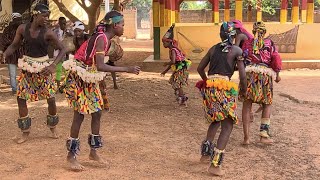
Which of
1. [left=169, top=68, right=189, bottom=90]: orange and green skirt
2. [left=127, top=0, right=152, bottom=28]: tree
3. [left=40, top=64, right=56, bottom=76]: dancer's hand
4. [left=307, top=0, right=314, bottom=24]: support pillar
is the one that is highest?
[left=127, top=0, right=152, bottom=28]: tree

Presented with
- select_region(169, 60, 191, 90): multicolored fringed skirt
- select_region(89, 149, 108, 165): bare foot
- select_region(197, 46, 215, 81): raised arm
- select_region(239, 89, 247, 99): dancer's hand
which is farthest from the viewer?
select_region(169, 60, 191, 90): multicolored fringed skirt

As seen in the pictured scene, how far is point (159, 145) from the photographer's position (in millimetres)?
5633

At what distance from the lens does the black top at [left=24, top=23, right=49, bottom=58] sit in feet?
17.6

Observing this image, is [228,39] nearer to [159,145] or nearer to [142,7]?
[159,145]

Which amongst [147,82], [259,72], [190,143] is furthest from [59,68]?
[259,72]

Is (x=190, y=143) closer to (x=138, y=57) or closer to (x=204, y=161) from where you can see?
(x=204, y=161)

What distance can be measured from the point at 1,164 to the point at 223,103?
2.49 m

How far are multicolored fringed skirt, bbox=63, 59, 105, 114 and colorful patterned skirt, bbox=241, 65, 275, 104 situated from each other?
1.96 meters

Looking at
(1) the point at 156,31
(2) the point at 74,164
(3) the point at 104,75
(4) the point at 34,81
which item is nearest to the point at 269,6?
(1) the point at 156,31

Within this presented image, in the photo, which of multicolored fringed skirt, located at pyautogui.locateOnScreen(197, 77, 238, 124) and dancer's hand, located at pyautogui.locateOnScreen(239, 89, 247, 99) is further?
dancer's hand, located at pyautogui.locateOnScreen(239, 89, 247, 99)

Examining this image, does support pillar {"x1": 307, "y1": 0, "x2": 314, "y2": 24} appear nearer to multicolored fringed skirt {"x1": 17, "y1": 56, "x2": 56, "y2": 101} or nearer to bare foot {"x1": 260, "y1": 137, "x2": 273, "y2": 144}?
bare foot {"x1": 260, "y1": 137, "x2": 273, "y2": 144}

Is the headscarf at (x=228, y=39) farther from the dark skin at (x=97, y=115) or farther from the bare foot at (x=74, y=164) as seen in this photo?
the bare foot at (x=74, y=164)

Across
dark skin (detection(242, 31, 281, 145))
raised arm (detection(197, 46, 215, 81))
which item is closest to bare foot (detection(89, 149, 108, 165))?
raised arm (detection(197, 46, 215, 81))

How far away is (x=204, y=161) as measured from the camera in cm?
490
